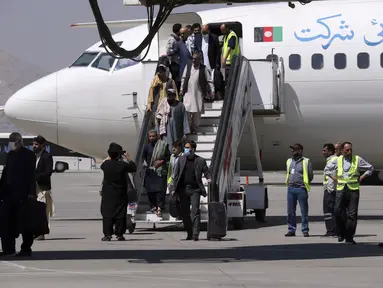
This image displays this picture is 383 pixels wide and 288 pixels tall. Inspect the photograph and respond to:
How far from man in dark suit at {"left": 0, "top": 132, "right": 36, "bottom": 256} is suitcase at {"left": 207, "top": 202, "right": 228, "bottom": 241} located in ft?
11.4

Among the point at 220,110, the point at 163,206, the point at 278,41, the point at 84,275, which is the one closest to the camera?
the point at 84,275

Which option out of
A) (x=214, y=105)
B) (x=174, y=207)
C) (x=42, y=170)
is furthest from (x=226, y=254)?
(x=214, y=105)

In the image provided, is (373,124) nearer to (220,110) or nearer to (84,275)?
(220,110)

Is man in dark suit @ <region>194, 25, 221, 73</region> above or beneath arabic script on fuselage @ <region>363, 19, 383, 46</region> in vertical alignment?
beneath

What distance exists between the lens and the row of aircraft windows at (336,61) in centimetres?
2641

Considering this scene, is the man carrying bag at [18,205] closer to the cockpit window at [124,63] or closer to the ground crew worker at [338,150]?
the ground crew worker at [338,150]

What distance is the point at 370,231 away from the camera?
2152 cm

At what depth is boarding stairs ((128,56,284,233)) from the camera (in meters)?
21.5

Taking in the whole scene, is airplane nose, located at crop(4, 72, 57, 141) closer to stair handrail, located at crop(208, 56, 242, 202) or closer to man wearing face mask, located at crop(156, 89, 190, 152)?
man wearing face mask, located at crop(156, 89, 190, 152)

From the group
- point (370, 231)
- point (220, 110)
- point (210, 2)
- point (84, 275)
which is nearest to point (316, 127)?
point (220, 110)

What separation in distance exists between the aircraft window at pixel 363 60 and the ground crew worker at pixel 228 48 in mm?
3802

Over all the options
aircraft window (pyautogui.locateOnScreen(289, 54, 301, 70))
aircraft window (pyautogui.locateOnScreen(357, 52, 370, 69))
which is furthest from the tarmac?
aircraft window (pyautogui.locateOnScreen(357, 52, 370, 69))

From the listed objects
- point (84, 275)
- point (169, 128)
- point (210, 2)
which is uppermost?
point (210, 2)

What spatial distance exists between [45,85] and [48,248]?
9154 millimetres
